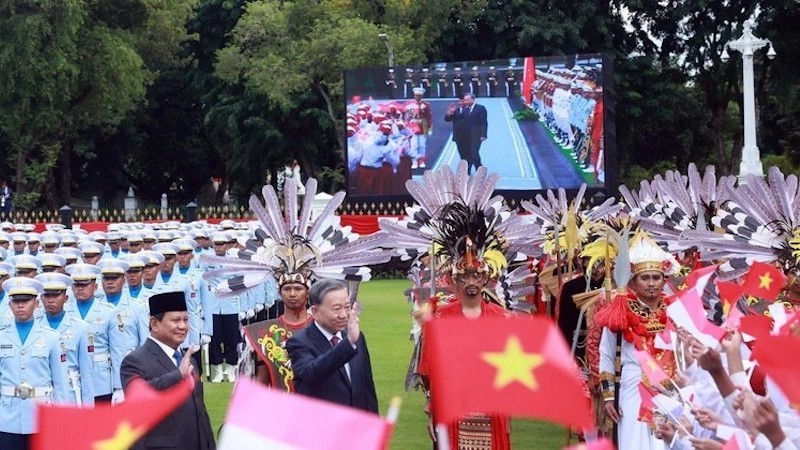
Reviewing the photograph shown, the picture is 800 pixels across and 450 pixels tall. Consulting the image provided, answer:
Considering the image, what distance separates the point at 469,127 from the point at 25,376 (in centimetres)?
2012

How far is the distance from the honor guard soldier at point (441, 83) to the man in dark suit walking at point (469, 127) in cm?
39

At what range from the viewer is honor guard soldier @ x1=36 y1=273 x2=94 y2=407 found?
9492 millimetres

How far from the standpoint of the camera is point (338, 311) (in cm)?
→ 711

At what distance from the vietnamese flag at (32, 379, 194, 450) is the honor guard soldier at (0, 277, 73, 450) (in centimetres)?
547

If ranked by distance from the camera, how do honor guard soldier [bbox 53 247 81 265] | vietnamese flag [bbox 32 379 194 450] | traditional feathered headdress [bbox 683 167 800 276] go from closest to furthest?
vietnamese flag [bbox 32 379 194 450] → traditional feathered headdress [bbox 683 167 800 276] → honor guard soldier [bbox 53 247 81 265]

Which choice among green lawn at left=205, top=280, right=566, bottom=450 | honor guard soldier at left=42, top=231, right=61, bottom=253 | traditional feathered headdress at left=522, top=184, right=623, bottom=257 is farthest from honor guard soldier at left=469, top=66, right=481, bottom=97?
traditional feathered headdress at left=522, top=184, right=623, bottom=257

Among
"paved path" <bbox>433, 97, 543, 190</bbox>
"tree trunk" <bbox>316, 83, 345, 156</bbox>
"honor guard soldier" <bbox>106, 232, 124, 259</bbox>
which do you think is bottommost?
"honor guard soldier" <bbox>106, 232, 124, 259</bbox>

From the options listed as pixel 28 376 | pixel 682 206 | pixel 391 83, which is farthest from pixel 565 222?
pixel 391 83

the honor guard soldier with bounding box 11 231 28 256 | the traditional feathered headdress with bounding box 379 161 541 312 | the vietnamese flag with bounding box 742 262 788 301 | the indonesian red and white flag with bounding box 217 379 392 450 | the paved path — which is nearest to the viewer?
the indonesian red and white flag with bounding box 217 379 392 450

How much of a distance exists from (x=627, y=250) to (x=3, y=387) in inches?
155

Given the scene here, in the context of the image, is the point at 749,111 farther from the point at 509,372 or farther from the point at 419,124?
the point at 509,372

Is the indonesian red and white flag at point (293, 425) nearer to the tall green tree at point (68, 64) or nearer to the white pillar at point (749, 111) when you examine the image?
the white pillar at point (749, 111)

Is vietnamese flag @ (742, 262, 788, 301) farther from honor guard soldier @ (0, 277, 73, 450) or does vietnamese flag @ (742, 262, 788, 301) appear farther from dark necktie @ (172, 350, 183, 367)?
honor guard soldier @ (0, 277, 73, 450)

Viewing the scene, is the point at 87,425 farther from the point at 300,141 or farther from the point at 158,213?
the point at 300,141
